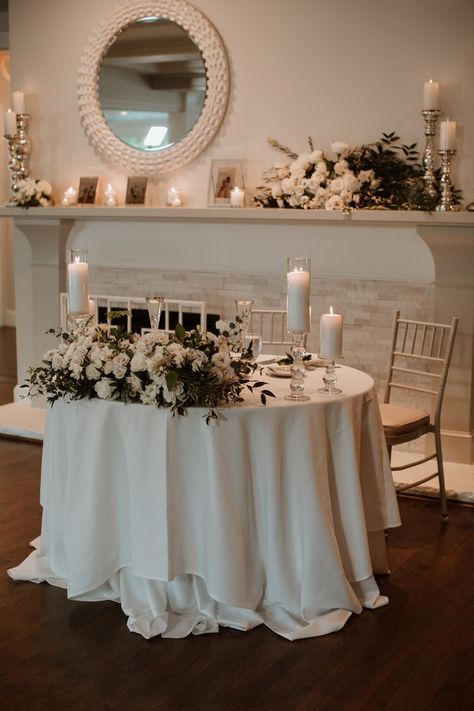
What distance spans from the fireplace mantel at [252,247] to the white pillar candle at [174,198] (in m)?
0.10

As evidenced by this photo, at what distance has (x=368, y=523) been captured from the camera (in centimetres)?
326

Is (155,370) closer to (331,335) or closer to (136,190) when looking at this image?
(331,335)

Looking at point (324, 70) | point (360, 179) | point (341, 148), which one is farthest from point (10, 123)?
point (360, 179)

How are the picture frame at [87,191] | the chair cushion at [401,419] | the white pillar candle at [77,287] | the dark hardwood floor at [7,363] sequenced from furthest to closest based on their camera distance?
1. the dark hardwood floor at [7,363]
2. the picture frame at [87,191]
3. the chair cushion at [401,419]
4. the white pillar candle at [77,287]

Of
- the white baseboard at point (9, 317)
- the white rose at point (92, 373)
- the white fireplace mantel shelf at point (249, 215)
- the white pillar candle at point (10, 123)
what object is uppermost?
the white pillar candle at point (10, 123)

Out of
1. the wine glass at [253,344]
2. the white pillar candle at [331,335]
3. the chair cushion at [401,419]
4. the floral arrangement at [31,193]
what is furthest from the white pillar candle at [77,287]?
the floral arrangement at [31,193]

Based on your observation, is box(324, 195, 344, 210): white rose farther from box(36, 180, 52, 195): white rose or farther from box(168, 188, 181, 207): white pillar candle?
box(36, 180, 52, 195): white rose

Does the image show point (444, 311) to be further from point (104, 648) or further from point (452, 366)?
point (104, 648)

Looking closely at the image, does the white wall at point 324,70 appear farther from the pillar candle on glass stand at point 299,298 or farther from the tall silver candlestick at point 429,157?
the pillar candle on glass stand at point 299,298

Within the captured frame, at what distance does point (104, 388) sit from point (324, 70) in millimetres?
2648

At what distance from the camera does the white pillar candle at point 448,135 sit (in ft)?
14.6

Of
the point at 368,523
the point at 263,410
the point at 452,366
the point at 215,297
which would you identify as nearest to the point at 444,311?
the point at 452,366

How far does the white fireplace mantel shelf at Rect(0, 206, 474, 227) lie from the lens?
454 centimetres

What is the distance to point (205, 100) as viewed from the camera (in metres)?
5.20
